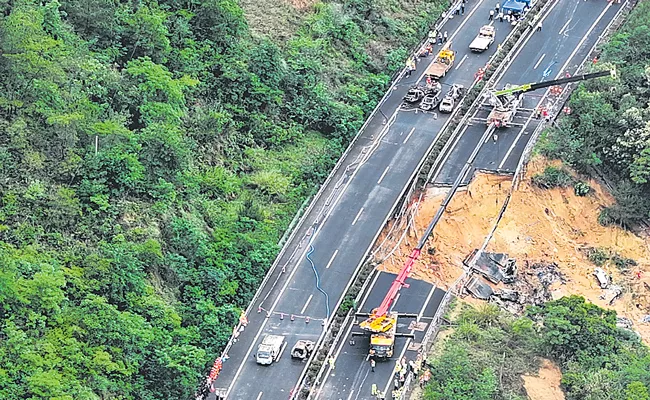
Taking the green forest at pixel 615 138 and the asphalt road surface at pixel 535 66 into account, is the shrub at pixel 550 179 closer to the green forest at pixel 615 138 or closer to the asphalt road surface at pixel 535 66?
the green forest at pixel 615 138

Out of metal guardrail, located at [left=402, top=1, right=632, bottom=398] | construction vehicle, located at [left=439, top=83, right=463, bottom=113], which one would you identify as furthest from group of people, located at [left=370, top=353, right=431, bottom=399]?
construction vehicle, located at [left=439, top=83, right=463, bottom=113]

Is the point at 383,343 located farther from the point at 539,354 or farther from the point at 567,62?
the point at 567,62

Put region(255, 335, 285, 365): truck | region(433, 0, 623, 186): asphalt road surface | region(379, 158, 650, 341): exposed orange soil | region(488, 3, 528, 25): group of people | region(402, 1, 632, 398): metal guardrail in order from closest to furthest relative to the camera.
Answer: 1. region(255, 335, 285, 365): truck
2. region(402, 1, 632, 398): metal guardrail
3. region(379, 158, 650, 341): exposed orange soil
4. region(433, 0, 623, 186): asphalt road surface
5. region(488, 3, 528, 25): group of people

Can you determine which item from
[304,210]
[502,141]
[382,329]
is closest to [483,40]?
[502,141]

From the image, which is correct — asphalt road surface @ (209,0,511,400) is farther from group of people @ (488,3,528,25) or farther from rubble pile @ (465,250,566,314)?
rubble pile @ (465,250,566,314)

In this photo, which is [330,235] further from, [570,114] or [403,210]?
[570,114]

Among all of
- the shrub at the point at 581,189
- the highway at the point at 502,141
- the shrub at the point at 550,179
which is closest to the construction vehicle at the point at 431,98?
the highway at the point at 502,141

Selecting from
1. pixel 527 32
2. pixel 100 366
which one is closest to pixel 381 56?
pixel 527 32
